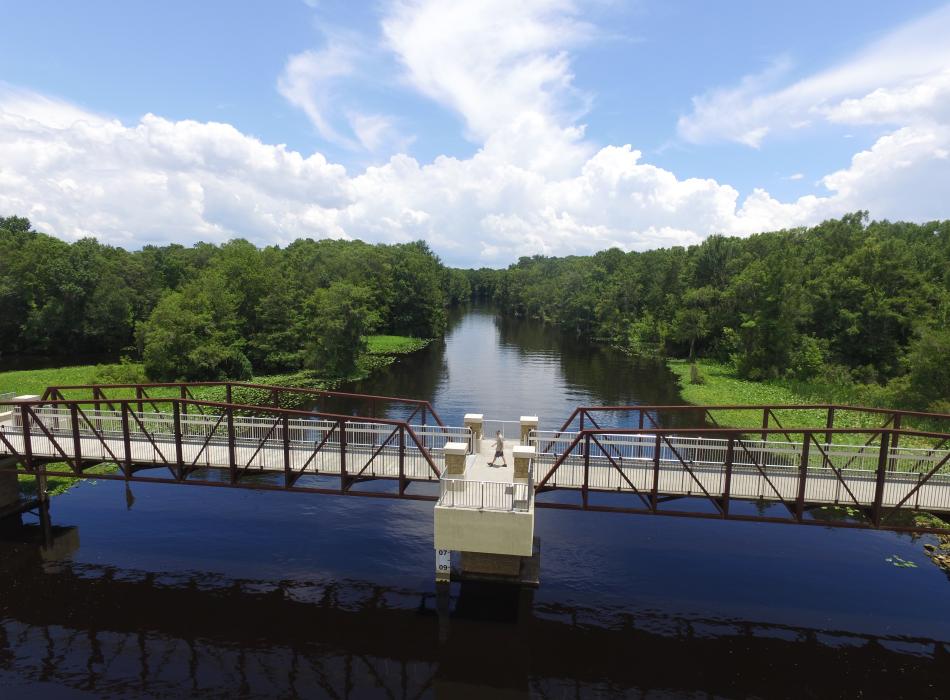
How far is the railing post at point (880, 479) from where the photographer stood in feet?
62.4

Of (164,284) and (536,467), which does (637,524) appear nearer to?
(536,467)

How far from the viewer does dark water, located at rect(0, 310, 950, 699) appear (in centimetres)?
1727

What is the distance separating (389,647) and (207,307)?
175 ft

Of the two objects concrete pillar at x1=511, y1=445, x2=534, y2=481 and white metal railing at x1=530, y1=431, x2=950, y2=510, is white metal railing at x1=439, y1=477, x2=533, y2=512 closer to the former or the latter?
concrete pillar at x1=511, y1=445, x2=534, y2=481

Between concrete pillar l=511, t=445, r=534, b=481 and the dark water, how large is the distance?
471 cm

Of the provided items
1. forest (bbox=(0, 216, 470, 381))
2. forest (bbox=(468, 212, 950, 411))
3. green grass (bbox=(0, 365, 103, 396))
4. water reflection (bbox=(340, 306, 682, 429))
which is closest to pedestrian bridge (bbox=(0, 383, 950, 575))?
water reflection (bbox=(340, 306, 682, 429))

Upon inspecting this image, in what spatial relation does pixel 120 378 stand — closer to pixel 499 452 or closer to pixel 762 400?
pixel 499 452

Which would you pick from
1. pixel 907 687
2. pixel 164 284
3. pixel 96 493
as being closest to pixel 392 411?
pixel 96 493

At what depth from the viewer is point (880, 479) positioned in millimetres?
19281

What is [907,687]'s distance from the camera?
55.8 feet

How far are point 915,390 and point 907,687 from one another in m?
35.6

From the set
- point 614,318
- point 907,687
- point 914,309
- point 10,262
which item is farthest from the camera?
point 614,318

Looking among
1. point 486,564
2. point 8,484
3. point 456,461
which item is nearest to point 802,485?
point 486,564

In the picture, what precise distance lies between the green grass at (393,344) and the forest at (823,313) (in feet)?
117
